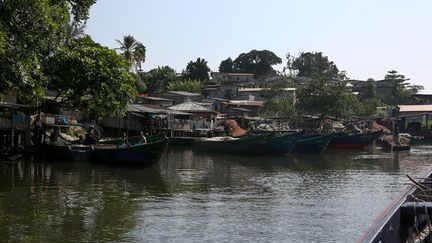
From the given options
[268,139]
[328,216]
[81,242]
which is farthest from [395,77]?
[81,242]

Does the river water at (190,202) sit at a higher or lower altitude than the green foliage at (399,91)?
lower

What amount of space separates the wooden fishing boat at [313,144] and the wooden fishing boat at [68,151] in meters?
15.7

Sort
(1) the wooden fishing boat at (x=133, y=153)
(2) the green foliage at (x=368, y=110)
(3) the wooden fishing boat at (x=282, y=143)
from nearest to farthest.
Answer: (1) the wooden fishing boat at (x=133, y=153)
(3) the wooden fishing boat at (x=282, y=143)
(2) the green foliage at (x=368, y=110)

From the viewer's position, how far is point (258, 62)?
91875 mm

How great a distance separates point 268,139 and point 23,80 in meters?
17.7

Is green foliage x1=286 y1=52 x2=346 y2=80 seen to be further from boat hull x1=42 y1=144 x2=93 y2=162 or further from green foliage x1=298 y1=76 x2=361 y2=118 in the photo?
boat hull x1=42 y1=144 x2=93 y2=162

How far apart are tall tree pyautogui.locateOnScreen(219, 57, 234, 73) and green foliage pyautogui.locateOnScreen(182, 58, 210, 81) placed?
16729 mm

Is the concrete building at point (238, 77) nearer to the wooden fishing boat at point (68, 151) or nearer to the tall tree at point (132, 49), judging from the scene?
the tall tree at point (132, 49)

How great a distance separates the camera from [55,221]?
38.3 ft

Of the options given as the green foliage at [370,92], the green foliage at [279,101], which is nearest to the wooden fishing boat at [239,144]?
the green foliage at [279,101]

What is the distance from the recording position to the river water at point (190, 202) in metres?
10.9

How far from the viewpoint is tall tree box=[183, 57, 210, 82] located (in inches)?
3044

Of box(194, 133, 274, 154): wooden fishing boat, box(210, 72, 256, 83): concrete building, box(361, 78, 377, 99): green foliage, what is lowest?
box(194, 133, 274, 154): wooden fishing boat

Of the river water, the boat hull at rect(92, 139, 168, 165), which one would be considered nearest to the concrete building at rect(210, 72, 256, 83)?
the river water
